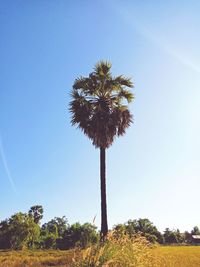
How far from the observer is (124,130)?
88.3 ft

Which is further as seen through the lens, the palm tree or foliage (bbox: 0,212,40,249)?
foliage (bbox: 0,212,40,249)

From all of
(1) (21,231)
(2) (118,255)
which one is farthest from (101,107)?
(1) (21,231)

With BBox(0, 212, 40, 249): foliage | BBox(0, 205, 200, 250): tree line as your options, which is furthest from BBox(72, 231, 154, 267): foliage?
BBox(0, 212, 40, 249): foliage

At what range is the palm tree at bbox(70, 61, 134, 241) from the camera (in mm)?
26078

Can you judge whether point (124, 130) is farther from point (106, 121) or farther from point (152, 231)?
point (152, 231)

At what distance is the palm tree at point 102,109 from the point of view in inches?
1027

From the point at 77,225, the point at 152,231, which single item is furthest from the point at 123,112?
the point at 152,231

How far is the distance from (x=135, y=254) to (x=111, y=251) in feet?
3.55

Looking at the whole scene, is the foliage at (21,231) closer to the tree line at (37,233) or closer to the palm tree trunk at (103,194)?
the tree line at (37,233)

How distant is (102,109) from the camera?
88.1 feet

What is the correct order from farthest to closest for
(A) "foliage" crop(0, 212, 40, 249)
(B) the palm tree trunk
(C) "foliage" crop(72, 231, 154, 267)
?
(A) "foliage" crop(0, 212, 40, 249) < (B) the palm tree trunk < (C) "foliage" crop(72, 231, 154, 267)

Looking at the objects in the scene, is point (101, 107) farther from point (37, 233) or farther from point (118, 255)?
point (37, 233)

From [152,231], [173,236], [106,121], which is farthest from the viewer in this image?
[173,236]

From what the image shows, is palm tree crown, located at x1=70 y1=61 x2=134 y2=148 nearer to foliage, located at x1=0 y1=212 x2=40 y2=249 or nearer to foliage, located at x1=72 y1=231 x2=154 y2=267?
foliage, located at x1=72 y1=231 x2=154 y2=267
